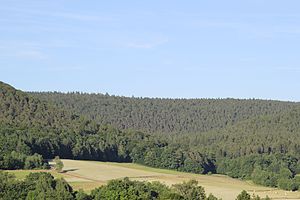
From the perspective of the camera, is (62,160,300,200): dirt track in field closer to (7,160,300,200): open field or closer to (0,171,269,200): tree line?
(7,160,300,200): open field

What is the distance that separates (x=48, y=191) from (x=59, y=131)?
98.4m

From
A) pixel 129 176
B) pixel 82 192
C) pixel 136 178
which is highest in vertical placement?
pixel 129 176

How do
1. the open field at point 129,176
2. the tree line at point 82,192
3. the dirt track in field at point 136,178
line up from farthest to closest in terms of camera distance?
the dirt track in field at point 136,178 < the open field at point 129,176 < the tree line at point 82,192

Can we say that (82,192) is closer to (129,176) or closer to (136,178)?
(136,178)

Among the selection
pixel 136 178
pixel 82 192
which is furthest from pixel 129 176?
pixel 82 192

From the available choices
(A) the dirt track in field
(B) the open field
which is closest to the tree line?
(B) the open field

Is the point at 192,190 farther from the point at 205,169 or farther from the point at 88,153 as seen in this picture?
the point at 205,169

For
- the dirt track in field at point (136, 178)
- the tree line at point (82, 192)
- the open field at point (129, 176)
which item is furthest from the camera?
the dirt track in field at point (136, 178)

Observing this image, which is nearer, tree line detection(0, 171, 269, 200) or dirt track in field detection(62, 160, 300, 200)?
tree line detection(0, 171, 269, 200)

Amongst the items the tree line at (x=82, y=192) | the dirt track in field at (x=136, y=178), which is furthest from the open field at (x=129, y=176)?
the tree line at (x=82, y=192)

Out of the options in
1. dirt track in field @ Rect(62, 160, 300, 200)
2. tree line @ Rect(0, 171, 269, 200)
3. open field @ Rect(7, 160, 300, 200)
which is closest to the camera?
tree line @ Rect(0, 171, 269, 200)

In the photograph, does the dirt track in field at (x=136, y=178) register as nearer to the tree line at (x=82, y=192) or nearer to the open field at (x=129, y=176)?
the open field at (x=129, y=176)

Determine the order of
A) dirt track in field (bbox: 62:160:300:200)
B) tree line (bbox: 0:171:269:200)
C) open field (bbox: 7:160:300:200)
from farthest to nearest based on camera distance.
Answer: dirt track in field (bbox: 62:160:300:200)
open field (bbox: 7:160:300:200)
tree line (bbox: 0:171:269:200)

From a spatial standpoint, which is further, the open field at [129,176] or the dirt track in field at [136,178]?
the dirt track in field at [136,178]
